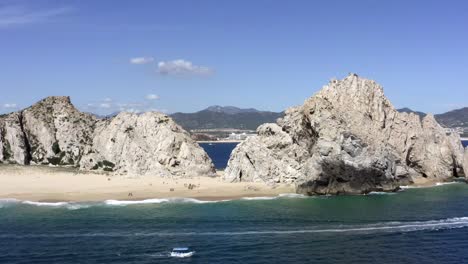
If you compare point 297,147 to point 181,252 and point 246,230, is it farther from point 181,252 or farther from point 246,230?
point 181,252

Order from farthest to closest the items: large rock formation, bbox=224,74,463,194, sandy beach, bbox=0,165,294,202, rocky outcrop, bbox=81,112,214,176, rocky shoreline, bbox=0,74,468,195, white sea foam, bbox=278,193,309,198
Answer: rocky outcrop, bbox=81,112,214,176 → rocky shoreline, bbox=0,74,468,195 → large rock formation, bbox=224,74,463,194 → sandy beach, bbox=0,165,294,202 → white sea foam, bbox=278,193,309,198

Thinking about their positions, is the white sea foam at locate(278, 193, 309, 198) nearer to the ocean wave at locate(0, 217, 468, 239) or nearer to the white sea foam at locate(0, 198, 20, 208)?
the ocean wave at locate(0, 217, 468, 239)

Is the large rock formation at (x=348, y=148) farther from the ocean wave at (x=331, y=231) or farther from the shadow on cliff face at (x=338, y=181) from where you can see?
the ocean wave at (x=331, y=231)

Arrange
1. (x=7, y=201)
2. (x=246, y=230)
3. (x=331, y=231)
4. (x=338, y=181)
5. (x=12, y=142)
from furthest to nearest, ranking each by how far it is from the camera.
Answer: (x=12, y=142), (x=338, y=181), (x=7, y=201), (x=246, y=230), (x=331, y=231)

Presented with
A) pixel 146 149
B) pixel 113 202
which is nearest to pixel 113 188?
pixel 113 202

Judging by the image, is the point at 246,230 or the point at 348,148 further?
the point at 348,148

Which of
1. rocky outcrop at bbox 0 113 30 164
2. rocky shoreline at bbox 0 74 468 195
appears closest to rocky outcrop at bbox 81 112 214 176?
rocky shoreline at bbox 0 74 468 195
